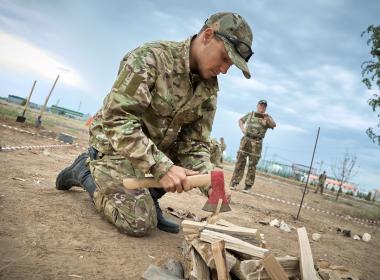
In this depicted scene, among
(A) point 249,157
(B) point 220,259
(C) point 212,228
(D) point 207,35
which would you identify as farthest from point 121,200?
(A) point 249,157

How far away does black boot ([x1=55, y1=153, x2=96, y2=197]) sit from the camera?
3183 mm

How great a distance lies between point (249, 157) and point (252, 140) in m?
0.48

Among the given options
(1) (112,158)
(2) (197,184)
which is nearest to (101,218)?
(1) (112,158)

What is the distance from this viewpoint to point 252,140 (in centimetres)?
916

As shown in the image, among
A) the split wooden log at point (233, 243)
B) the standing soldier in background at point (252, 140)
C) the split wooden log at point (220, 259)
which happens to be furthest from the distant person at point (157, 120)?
the standing soldier in background at point (252, 140)

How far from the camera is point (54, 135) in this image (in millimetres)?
11031

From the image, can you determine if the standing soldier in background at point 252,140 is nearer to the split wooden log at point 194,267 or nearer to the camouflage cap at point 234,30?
the camouflage cap at point 234,30

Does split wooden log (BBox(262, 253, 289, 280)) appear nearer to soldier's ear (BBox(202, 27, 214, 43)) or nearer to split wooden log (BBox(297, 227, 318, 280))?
split wooden log (BBox(297, 227, 318, 280))

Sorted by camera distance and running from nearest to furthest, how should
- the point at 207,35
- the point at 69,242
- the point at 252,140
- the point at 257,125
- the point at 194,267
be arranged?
the point at 194,267 → the point at 69,242 → the point at 207,35 → the point at 257,125 → the point at 252,140

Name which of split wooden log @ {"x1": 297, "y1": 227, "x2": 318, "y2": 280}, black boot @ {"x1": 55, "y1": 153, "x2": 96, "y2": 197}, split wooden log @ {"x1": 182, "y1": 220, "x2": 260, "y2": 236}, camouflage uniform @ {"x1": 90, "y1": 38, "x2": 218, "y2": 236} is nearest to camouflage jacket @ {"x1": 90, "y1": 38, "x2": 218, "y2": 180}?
camouflage uniform @ {"x1": 90, "y1": 38, "x2": 218, "y2": 236}

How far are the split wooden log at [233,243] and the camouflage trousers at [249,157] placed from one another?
7.04 metres

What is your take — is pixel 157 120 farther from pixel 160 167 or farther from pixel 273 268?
pixel 273 268

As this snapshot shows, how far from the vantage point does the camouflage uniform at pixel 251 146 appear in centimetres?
900

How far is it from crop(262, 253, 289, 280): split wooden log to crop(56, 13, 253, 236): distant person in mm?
796
